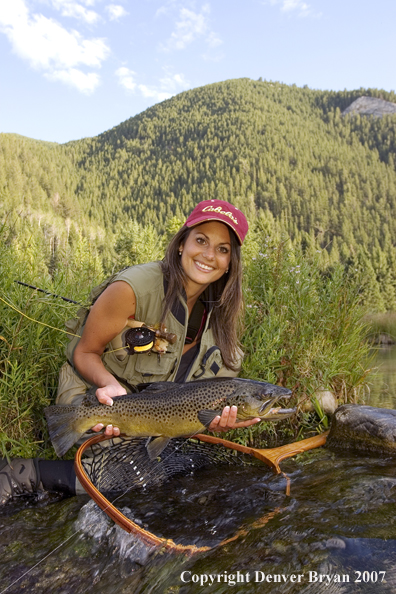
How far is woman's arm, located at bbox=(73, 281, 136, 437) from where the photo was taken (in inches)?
147

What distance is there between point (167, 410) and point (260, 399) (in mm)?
743

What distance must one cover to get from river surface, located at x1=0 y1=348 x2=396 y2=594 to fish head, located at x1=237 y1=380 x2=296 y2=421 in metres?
0.81

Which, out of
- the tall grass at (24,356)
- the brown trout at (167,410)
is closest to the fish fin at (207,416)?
the brown trout at (167,410)

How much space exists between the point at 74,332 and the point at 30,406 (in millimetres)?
838

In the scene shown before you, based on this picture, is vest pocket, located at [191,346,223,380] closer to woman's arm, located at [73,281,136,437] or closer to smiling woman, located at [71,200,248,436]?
smiling woman, located at [71,200,248,436]

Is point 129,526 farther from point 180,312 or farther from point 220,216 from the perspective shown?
point 220,216

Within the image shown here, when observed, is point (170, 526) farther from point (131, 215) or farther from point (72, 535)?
point (131, 215)

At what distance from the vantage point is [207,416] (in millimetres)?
3408

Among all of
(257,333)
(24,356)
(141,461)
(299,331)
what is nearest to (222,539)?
(141,461)

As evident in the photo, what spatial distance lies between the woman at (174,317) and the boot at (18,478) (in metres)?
0.03

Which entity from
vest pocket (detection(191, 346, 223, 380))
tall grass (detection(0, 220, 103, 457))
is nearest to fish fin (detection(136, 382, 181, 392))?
vest pocket (detection(191, 346, 223, 380))

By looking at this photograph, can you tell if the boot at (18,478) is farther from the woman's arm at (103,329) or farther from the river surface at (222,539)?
the woman's arm at (103,329)

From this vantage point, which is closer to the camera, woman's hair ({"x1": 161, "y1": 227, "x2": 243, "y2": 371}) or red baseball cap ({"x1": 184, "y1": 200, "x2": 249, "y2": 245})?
red baseball cap ({"x1": 184, "y1": 200, "x2": 249, "y2": 245})

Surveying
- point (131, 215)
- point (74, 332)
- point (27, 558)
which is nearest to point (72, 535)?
point (27, 558)
